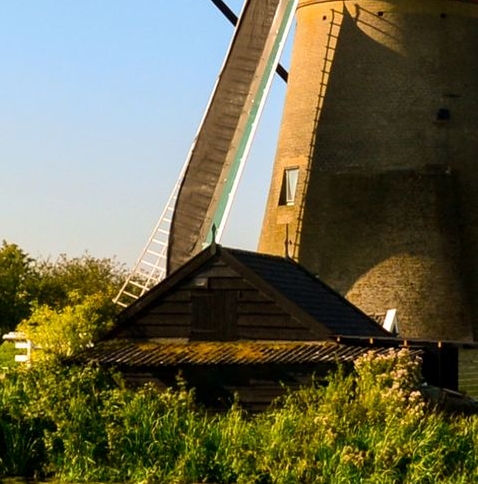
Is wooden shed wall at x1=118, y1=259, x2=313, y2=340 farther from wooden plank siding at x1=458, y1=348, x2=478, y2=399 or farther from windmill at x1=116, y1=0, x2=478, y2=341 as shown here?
wooden plank siding at x1=458, y1=348, x2=478, y2=399

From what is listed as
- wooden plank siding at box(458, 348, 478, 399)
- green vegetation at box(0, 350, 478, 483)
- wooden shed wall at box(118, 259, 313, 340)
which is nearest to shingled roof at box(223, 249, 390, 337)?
wooden shed wall at box(118, 259, 313, 340)

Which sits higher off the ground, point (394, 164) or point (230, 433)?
point (394, 164)

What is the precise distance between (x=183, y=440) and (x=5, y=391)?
2339 millimetres

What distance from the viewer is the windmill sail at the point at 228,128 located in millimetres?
25000

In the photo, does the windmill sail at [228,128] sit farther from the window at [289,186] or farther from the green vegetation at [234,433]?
the green vegetation at [234,433]

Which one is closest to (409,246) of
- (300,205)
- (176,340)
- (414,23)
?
(300,205)

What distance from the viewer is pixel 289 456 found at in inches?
618

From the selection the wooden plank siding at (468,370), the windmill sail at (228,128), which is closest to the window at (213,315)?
the windmill sail at (228,128)

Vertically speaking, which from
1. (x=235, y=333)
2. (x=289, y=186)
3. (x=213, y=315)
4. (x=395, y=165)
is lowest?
(x=235, y=333)

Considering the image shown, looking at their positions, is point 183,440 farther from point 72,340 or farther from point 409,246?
point 409,246

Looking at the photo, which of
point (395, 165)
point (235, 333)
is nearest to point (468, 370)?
point (395, 165)

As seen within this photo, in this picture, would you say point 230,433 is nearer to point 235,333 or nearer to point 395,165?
point 235,333

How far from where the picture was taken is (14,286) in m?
30.3

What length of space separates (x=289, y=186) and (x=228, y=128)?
2.10 metres
